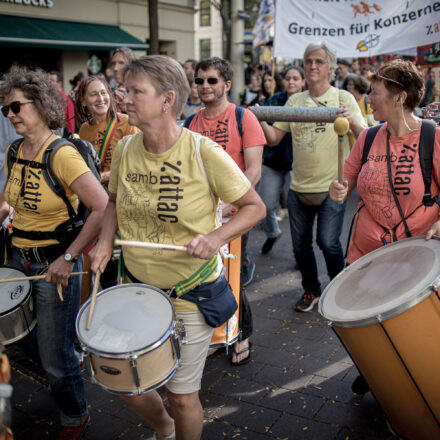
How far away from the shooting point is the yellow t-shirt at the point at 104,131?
14.0 ft

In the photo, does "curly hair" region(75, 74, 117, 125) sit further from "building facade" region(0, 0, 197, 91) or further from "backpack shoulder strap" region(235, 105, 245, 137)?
"building facade" region(0, 0, 197, 91)

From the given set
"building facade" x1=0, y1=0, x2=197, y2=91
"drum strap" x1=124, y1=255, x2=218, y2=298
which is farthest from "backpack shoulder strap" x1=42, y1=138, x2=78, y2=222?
"building facade" x1=0, y1=0, x2=197, y2=91

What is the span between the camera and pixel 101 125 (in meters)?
4.36

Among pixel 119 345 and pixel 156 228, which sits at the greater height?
pixel 156 228

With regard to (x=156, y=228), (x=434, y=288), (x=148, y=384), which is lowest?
(x=148, y=384)

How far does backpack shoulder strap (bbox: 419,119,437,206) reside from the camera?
9.05ft

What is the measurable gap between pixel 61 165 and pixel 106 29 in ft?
54.2

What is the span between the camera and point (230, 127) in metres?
3.65

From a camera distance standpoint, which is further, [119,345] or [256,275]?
[256,275]

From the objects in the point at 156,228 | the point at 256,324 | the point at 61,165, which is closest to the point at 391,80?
the point at 156,228

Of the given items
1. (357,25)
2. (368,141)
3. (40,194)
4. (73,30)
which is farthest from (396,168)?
(73,30)

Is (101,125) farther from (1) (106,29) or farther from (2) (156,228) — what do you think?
(1) (106,29)

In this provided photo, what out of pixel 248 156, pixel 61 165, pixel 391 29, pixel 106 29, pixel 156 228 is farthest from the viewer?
pixel 106 29

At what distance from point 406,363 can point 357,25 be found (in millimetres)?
4657
